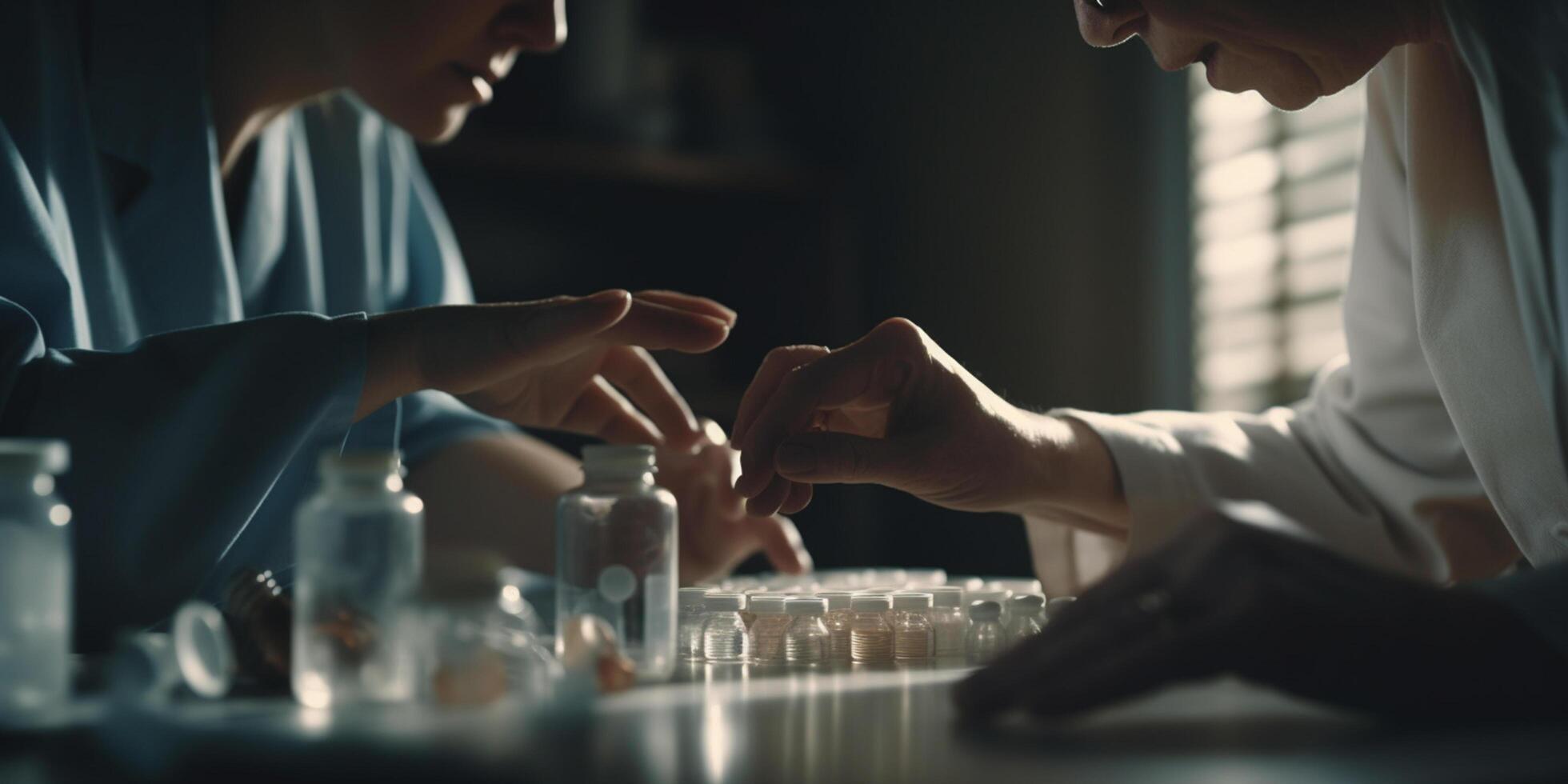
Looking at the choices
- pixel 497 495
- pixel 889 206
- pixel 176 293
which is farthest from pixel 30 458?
pixel 889 206

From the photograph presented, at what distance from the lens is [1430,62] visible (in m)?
0.99

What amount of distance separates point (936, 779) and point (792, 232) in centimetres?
226

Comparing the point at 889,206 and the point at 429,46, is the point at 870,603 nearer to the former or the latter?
the point at 429,46

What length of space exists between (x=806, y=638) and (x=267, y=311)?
830mm

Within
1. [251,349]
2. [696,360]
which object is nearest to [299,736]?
[251,349]

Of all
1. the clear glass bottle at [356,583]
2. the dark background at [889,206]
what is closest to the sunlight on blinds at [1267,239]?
the dark background at [889,206]

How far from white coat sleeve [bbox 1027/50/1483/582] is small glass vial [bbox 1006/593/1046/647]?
285 mm

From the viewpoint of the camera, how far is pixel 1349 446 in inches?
47.7

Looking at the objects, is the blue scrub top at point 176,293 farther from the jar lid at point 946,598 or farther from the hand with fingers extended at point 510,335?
the jar lid at point 946,598

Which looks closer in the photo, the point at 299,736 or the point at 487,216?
the point at 299,736

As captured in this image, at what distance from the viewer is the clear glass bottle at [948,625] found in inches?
34.6

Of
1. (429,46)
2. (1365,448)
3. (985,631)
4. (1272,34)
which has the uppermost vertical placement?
(429,46)

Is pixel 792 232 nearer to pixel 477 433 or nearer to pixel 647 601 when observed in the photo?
pixel 477 433

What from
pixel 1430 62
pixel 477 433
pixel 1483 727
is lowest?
pixel 1483 727
